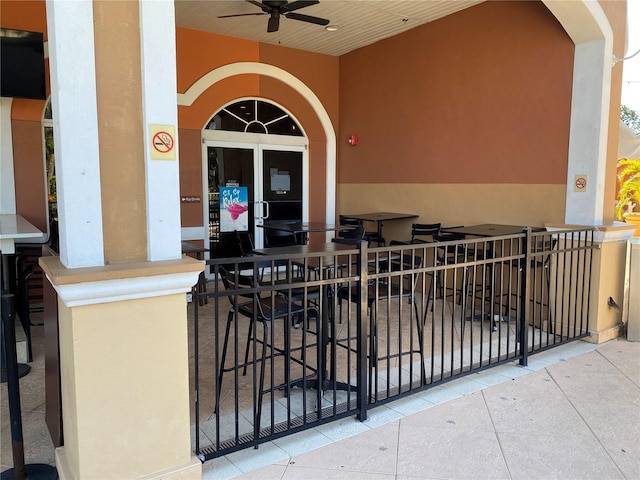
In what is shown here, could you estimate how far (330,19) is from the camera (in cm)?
581

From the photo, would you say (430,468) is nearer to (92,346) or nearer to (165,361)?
(165,361)

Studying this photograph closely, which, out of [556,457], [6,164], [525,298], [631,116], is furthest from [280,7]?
[631,116]

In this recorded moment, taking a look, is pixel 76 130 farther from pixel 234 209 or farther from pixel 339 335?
pixel 234 209

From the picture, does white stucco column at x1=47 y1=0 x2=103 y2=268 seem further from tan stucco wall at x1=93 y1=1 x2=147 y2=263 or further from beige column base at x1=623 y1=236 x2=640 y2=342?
beige column base at x1=623 y1=236 x2=640 y2=342

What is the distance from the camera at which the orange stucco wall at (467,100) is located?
4.70m

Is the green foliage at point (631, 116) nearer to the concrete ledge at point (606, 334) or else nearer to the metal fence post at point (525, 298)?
the concrete ledge at point (606, 334)

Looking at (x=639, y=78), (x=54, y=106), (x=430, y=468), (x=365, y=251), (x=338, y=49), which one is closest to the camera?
(x=54, y=106)

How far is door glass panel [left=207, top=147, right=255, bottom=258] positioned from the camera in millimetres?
6529

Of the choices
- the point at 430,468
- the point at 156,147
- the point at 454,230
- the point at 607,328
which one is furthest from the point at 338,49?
the point at 430,468

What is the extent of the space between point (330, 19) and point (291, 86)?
1.39m

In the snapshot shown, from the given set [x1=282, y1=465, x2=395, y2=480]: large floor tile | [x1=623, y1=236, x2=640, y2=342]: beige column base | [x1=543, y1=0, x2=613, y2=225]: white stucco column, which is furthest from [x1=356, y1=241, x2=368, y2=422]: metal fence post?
[x1=623, y1=236, x2=640, y2=342]: beige column base

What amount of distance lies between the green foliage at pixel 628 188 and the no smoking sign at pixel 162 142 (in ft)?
22.8

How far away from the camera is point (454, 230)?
4914 millimetres

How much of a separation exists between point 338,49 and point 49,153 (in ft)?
13.6
